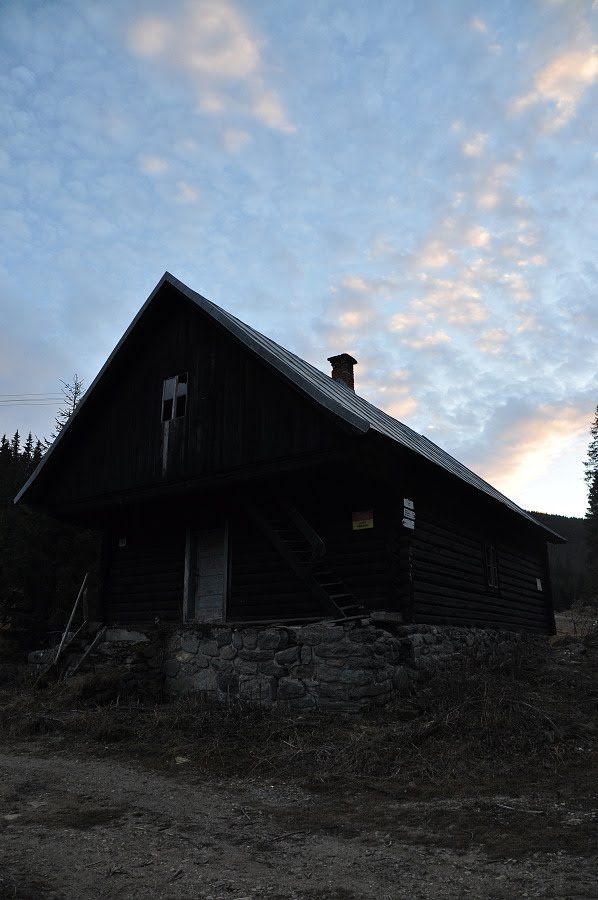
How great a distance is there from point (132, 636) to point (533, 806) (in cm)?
879

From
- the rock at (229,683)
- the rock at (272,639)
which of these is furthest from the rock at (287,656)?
the rock at (229,683)

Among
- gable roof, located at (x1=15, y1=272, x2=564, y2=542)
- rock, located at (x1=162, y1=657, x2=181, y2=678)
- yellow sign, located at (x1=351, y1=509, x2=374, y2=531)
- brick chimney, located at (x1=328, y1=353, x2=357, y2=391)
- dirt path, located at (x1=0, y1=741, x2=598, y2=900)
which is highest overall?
brick chimney, located at (x1=328, y1=353, x2=357, y2=391)

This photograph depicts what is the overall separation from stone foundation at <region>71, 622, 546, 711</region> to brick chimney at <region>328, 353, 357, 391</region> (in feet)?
29.2

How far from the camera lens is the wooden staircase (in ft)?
36.1

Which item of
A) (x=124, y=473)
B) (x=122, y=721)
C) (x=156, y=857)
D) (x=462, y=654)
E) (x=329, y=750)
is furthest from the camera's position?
(x=124, y=473)

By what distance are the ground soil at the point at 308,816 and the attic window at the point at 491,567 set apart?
19.8 ft

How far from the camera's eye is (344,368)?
784 inches

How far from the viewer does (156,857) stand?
5008mm

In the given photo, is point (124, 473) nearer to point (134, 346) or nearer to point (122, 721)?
point (134, 346)

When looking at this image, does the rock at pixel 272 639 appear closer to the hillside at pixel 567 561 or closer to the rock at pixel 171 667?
the rock at pixel 171 667

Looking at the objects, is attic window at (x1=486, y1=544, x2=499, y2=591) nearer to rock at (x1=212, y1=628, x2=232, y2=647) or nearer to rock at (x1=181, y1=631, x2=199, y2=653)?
rock at (x1=212, y1=628, x2=232, y2=647)

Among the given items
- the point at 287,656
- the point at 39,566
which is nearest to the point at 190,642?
Result: the point at 287,656

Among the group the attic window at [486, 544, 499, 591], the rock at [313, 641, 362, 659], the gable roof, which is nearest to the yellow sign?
the gable roof

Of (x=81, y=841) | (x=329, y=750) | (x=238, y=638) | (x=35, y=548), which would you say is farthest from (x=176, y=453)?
(x=35, y=548)
